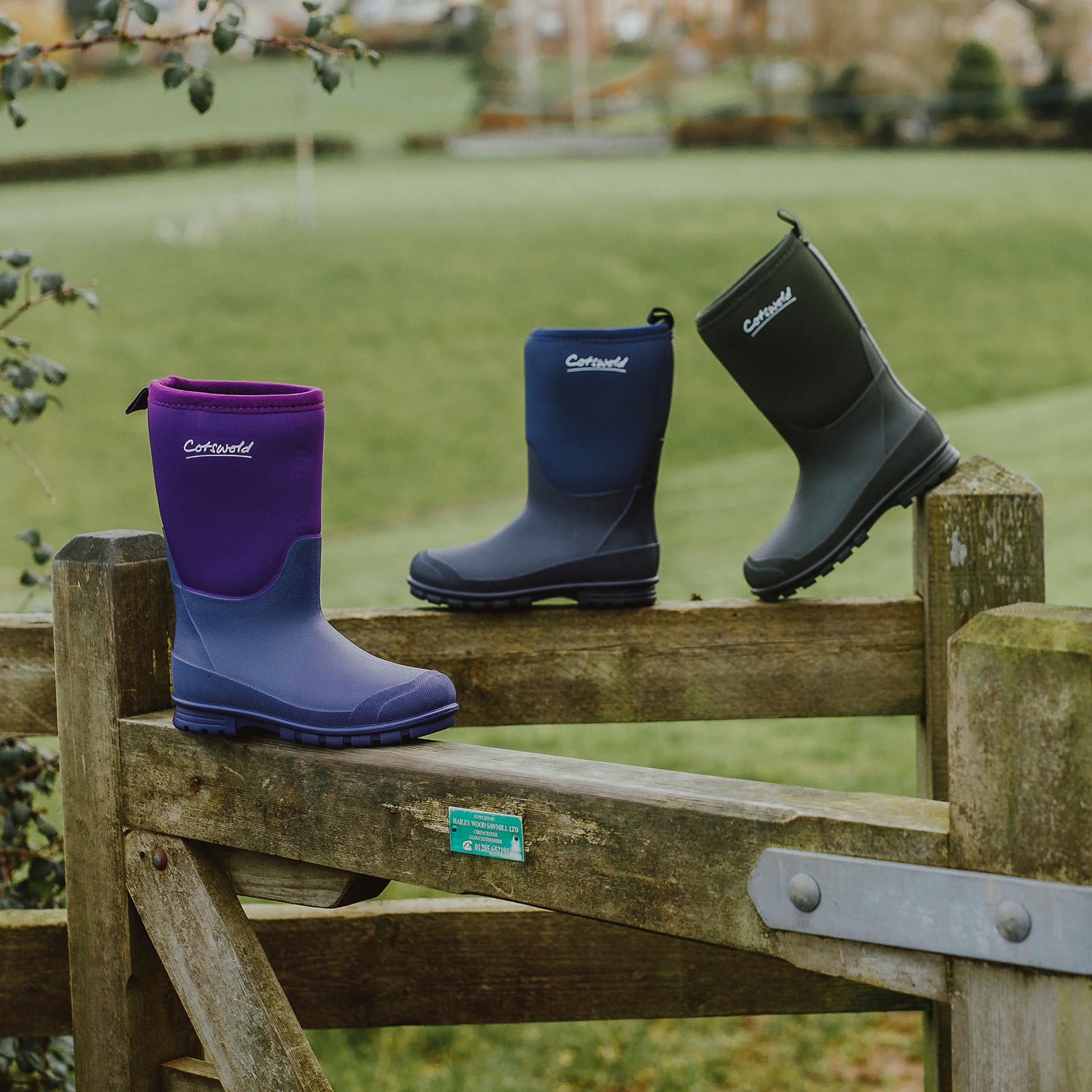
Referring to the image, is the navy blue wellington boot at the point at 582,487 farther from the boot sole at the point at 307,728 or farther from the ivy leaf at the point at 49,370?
the ivy leaf at the point at 49,370

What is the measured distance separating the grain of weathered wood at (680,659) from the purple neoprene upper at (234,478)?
0.44 metres

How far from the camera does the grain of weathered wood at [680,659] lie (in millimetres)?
1843

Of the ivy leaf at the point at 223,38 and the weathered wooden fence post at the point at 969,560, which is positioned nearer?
the weathered wooden fence post at the point at 969,560

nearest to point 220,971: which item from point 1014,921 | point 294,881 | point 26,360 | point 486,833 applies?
point 294,881

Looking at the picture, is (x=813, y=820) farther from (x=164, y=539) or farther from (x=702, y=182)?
(x=702, y=182)

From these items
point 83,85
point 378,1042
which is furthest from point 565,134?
point 378,1042

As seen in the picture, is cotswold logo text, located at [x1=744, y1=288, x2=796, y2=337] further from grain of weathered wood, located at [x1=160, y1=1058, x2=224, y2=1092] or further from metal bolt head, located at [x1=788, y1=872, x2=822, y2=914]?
grain of weathered wood, located at [x1=160, y1=1058, x2=224, y2=1092]

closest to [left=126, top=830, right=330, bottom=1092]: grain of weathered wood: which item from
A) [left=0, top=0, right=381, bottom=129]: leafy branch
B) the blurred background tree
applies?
[left=0, top=0, right=381, bottom=129]: leafy branch

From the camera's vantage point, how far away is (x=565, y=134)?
38312 mm

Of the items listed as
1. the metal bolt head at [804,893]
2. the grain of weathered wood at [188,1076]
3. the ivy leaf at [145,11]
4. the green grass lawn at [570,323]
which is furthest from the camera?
the green grass lawn at [570,323]

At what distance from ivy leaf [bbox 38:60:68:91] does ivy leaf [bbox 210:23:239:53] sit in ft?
0.80

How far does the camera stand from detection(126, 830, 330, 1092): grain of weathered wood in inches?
53.7

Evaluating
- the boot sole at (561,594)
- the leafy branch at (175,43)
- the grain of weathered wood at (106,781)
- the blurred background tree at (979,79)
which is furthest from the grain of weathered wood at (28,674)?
the blurred background tree at (979,79)

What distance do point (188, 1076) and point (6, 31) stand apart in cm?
170
